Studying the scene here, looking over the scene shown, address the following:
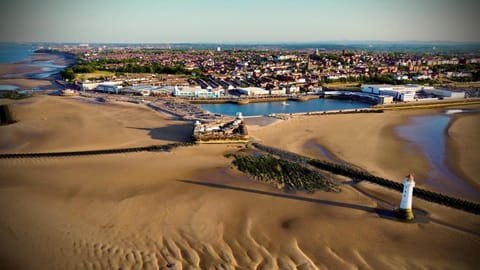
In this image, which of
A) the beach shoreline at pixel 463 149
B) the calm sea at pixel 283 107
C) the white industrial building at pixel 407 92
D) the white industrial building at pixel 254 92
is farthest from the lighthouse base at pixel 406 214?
the white industrial building at pixel 254 92

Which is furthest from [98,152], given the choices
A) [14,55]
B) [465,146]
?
[14,55]

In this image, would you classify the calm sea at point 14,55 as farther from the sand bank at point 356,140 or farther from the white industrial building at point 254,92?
the sand bank at point 356,140

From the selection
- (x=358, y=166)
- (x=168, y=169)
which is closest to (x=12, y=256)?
(x=168, y=169)

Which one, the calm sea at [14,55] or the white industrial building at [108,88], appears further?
the calm sea at [14,55]

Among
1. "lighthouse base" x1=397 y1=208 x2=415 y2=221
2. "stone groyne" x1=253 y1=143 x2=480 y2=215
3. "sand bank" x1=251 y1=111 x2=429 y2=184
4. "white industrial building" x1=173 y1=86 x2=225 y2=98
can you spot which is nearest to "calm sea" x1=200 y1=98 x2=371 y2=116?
"white industrial building" x1=173 y1=86 x2=225 y2=98

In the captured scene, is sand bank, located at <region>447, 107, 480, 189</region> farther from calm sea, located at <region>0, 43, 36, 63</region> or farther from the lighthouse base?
calm sea, located at <region>0, 43, 36, 63</region>

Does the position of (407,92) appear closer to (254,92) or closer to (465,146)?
(254,92)

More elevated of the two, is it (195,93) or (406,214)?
(195,93)
